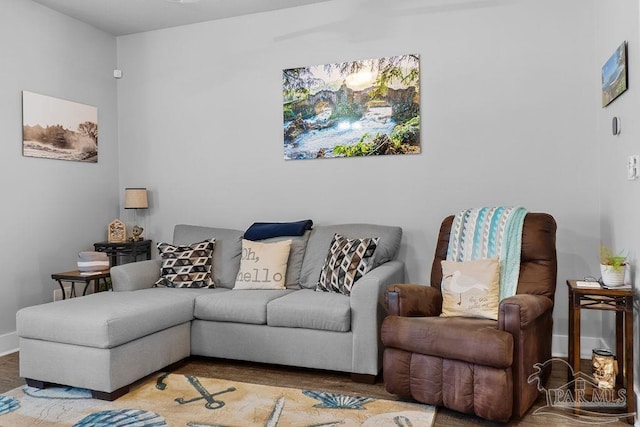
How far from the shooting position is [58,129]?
4.21 meters

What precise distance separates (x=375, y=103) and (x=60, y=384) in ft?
9.46

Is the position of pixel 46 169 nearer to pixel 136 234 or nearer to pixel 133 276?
pixel 136 234

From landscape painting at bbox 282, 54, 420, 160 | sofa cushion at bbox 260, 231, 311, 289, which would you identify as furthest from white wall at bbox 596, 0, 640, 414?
sofa cushion at bbox 260, 231, 311, 289

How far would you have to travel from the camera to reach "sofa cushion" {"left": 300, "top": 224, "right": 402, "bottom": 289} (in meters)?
3.61

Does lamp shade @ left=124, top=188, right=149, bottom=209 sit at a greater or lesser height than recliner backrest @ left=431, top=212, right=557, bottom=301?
greater

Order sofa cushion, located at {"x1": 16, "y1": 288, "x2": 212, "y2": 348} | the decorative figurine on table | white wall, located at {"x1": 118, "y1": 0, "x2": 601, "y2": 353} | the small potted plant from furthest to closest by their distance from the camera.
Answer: the decorative figurine on table < white wall, located at {"x1": 118, "y1": 0, "x2": 601, "y2": 353} < sofa cushion, located at {"x1": 16, "y1": 288, "x2": 212, "y2": 348} < the small potted plant

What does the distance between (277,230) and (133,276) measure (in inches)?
44.0

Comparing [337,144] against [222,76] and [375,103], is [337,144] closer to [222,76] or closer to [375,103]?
[375,103]

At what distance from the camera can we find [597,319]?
3.46 metres

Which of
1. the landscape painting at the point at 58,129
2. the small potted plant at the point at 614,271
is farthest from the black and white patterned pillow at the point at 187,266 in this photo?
the small potted plant at the point at 614,271

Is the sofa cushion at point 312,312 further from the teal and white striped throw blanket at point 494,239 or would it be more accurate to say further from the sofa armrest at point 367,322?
the teal and white striped throw blanket at point 494,239

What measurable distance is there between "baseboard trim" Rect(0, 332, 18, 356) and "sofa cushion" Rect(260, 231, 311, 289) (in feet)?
6.75
